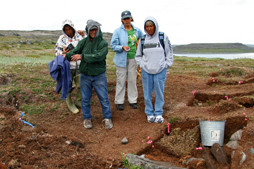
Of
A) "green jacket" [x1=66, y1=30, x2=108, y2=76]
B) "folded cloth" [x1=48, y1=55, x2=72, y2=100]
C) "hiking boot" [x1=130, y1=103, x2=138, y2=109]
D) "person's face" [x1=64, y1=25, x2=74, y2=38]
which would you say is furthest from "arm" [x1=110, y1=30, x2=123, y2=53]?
"hiking boot" [x1=130, y1=103, x2=138, y2=109]

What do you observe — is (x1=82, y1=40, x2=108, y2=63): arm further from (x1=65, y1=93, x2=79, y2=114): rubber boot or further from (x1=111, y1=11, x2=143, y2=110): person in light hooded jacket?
(x1=65, y1=93, x2=79, y2=114): rubber boot

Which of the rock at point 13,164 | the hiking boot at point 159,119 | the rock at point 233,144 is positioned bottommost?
the rock at point 13,164

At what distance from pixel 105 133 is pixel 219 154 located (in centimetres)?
235

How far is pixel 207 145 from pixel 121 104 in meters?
2.46

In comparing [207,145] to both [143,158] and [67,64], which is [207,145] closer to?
[143,158]

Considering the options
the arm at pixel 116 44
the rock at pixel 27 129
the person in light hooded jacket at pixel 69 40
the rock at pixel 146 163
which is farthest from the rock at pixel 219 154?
the rock at pixel 27 129

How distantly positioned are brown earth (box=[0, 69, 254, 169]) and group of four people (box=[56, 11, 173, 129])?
1.25 feet

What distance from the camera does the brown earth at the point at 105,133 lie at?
13.2 ft

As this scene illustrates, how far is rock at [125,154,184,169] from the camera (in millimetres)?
3722

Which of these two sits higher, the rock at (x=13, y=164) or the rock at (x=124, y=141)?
the rock at (x=13, y=164)

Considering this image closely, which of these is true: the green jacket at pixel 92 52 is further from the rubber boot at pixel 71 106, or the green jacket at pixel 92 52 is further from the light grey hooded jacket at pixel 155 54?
the rubber boot at pixel 71 106

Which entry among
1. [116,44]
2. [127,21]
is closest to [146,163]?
[116,44]

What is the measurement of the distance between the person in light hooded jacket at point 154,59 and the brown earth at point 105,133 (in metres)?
0.66

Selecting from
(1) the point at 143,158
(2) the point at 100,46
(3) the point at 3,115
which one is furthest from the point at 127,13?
(3) the point at 3,115
